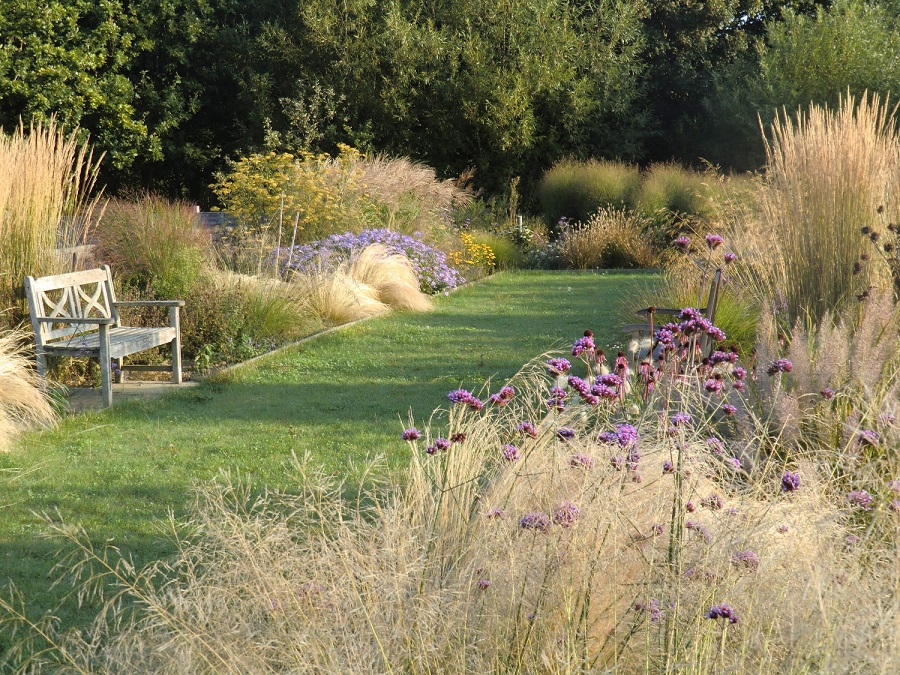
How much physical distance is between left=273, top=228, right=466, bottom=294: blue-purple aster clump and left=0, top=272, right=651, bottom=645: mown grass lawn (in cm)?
128

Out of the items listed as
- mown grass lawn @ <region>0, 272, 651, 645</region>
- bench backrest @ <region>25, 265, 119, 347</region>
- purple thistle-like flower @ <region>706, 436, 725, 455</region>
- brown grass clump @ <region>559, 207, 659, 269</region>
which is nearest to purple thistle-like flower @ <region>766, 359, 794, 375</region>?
purple thistle-like flower @ <region>706, 436, 725, 455</region>

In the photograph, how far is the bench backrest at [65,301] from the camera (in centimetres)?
611

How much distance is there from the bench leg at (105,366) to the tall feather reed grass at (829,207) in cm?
427

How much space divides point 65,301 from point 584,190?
43.2 ft

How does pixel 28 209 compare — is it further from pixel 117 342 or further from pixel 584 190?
pixel 584 190

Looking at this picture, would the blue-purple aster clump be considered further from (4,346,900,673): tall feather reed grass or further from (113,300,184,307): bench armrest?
(4,346,900,673): tall feather reed grass

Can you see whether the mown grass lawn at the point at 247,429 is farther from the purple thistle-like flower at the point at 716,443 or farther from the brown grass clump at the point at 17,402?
the purple thistle-like flower at the point at 716,443

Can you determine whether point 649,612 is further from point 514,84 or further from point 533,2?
point 533,2

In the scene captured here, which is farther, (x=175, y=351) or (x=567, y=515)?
(x=175, y=351)

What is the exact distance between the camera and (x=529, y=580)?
8.29 feet

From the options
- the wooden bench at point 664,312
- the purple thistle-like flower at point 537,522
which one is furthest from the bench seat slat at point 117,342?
the purple thistle-like flower at point 537,522

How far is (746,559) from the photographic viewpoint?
234 centimetres

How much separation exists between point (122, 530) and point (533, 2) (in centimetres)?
1902

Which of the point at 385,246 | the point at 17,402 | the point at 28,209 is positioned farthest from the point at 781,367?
the point at 385,246
